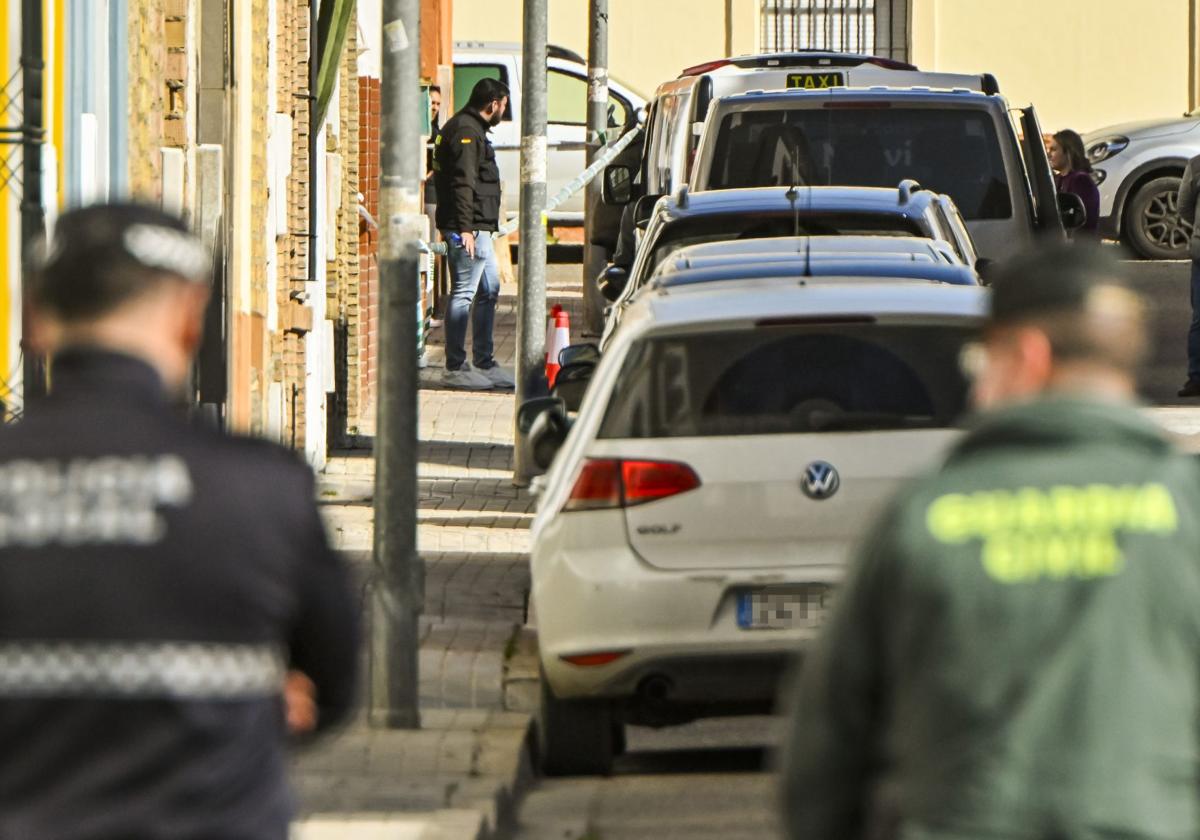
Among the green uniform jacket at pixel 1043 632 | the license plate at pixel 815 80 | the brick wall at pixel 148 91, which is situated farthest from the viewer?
the license plate at pixel 815 80

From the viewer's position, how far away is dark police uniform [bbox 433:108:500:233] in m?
19.5

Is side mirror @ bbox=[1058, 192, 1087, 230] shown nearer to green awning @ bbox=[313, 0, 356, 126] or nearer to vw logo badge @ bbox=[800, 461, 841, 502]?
green awning @ bbox=[313, 0, 356, 126]

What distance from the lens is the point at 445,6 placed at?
27.0m

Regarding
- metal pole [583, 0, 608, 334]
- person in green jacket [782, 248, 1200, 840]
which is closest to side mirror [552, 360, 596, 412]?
person in green jacket [782, 248, 1200, 840]

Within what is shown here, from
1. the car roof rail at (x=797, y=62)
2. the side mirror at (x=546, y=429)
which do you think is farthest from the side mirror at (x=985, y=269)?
the car roof rail at (x=797, y=62)

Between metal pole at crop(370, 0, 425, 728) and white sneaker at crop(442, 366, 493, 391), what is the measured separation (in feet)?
37.8

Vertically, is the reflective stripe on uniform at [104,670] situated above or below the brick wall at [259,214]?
below

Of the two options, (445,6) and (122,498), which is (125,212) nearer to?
(122,498)

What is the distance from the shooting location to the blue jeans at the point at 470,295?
19703mm

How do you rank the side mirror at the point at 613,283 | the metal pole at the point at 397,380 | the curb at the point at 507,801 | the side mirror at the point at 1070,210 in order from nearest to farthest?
1. the curb at the point at 507,801
2. the metal pole at the point at 397,380
3. the side mirror at the point at 613,283
4. the side mirror at the point at 1070,210

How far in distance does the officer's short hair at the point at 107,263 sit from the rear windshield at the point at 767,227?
27.9ft

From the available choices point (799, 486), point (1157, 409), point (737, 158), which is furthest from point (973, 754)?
point (1157, 409)

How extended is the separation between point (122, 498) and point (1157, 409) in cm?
1462

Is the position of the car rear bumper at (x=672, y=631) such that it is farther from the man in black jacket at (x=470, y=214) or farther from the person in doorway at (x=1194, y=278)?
the man in black jacket at (x=470, y=214)
